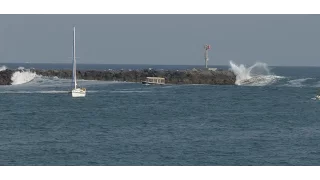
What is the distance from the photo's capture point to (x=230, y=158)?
21953mm

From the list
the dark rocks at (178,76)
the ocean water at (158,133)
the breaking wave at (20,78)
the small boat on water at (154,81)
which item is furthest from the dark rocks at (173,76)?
the ocean water at (158,133)

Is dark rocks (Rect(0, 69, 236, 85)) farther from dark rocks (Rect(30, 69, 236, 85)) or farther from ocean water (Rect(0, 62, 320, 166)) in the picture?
ocean water (Rect(0, 62, 320, 166))

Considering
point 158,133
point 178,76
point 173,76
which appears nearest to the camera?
point 158,133

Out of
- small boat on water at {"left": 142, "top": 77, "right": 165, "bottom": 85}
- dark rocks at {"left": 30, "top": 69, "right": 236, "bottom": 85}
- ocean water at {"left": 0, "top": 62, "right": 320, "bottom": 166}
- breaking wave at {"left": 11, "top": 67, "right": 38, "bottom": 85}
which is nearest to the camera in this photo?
ocean water at {"left": 0, "top": 62, "right": 320, "bottom": 166}

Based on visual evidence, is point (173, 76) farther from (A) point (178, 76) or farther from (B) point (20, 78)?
(B) point (20, 78)

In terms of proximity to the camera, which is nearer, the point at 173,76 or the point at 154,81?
the point at 154,81

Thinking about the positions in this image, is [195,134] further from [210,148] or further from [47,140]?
[47,140]

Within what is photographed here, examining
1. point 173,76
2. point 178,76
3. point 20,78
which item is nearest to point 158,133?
point 178,76

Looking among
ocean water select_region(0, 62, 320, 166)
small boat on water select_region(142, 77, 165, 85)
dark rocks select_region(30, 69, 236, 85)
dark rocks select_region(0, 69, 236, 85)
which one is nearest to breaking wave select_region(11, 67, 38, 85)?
dark rocks select_region(0, 69, 236, 85)

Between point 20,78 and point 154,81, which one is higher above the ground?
point 20,78

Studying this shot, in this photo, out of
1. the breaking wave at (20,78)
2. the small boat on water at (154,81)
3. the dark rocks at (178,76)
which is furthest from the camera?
the breaking wave at (20,78)

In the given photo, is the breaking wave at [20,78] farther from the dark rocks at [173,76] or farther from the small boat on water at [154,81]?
the small boat on water at [154,81]
